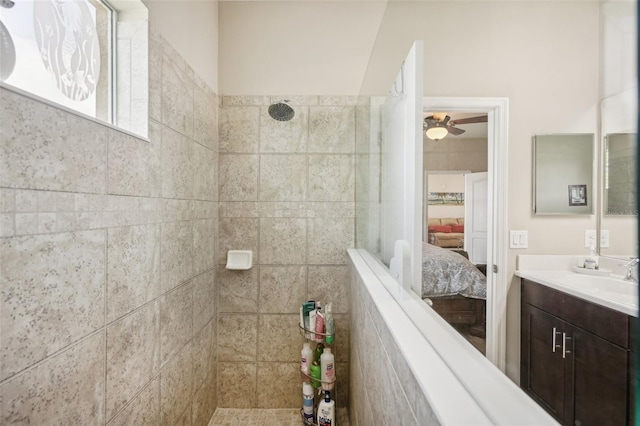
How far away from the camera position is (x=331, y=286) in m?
2.11

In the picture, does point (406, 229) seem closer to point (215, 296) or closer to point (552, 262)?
point (552, 262)

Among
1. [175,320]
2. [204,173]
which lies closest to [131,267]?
[175,320]

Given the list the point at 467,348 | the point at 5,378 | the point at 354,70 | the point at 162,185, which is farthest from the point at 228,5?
the point at 467,348

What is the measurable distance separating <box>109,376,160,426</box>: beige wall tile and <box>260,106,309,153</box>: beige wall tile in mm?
1437

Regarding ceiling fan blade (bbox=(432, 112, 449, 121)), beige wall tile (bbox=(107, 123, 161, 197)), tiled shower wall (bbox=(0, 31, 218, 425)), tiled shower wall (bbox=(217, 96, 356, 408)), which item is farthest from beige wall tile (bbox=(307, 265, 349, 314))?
ceiling fan blade (bbox=(432, 112, 449, 121))

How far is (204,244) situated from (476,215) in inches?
65.2

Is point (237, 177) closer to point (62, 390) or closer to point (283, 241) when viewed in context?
point (283, 241)

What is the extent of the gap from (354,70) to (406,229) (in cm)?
155

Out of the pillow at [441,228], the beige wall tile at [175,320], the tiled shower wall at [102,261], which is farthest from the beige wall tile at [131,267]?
the pillow at [441,228]

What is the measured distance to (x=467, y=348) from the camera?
56 centimetres

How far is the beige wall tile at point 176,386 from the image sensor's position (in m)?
1.36

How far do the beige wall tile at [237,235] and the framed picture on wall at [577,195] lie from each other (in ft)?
6.26

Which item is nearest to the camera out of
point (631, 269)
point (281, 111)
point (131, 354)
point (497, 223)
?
point (631, 269)

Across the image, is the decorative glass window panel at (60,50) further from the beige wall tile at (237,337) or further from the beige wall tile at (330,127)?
the beige wall tile at (237,337)
